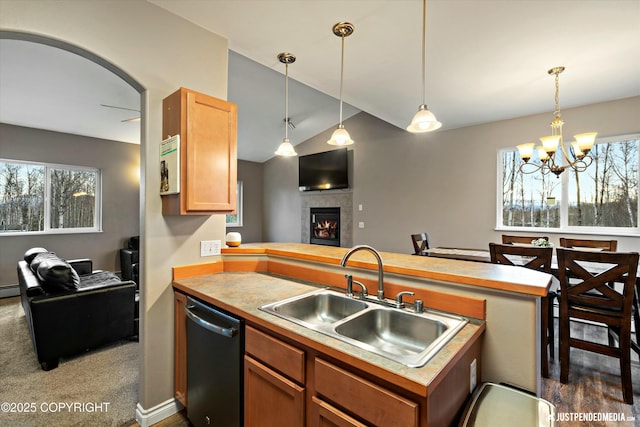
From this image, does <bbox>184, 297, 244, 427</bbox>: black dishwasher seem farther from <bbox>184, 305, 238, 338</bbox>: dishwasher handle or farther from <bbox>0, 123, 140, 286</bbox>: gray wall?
<bbox>0, 123, 140, 286</bbox>: gray wall

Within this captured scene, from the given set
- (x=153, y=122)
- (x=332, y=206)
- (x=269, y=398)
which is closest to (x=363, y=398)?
(x=269, y=398)

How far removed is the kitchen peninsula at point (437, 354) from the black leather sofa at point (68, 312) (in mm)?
1373

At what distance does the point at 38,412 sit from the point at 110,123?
4.12 m

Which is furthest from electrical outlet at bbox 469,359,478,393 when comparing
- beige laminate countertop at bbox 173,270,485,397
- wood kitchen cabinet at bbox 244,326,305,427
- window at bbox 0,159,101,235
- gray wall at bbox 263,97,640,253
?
window at bbox 0,159,101,235

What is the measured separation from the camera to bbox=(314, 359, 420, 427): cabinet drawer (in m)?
0.90

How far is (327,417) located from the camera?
42.7 inches

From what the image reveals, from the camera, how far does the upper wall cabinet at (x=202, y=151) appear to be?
184 cm

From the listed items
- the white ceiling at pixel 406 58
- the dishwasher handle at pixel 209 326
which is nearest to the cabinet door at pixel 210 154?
the dishwasher handle at pixel 209 326

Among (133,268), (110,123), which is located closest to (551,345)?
(133,268)

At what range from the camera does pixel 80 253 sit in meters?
5.12

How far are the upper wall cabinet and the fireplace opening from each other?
158 inches

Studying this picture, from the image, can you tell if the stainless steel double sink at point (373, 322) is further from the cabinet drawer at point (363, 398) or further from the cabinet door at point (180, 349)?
the cabinet door at point (180, 349)

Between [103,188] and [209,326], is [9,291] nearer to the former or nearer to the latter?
[103,188]

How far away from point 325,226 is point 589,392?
4.56 m
